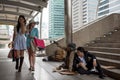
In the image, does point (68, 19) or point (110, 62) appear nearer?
point (110, 62)

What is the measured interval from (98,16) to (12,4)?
4349mm

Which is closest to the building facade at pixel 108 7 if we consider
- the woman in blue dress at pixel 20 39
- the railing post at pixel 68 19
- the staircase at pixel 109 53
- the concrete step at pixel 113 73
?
the staircase at pixel 109 53

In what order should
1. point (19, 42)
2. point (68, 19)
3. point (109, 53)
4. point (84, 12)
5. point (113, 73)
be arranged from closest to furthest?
point (113, 73)
point (19, 42)
point (109, 53)
point (68, 19)
point (84, 12)

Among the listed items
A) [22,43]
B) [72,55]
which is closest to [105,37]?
[72,55]

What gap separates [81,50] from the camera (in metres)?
6.05

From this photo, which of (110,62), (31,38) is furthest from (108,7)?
(31,38)

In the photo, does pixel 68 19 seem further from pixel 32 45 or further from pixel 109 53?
pixel 32 45

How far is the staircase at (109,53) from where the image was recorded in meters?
5.87

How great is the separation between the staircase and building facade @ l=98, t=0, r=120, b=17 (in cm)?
100

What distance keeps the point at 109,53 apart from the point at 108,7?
400 cm

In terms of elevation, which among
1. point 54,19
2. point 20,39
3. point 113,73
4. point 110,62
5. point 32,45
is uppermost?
point 54,19

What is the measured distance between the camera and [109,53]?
7355 mm

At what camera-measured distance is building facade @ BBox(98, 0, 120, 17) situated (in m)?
10.4

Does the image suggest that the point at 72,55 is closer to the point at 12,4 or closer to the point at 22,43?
the point at 22,43
